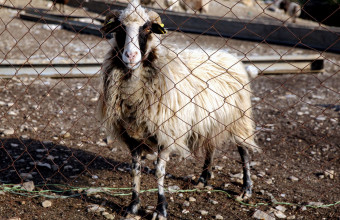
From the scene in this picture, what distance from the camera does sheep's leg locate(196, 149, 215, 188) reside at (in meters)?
4.09

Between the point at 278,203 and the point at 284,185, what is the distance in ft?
1.39

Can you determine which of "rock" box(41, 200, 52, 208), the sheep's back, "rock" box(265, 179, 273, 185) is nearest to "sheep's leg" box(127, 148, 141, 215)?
the sheep's back

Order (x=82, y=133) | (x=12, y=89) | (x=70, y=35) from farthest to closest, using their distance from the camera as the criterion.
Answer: (x=70, y=35), (x=12, y=89), (x=82, y=133)

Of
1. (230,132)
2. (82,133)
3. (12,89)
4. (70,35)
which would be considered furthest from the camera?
(70,35)

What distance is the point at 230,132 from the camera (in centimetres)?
397

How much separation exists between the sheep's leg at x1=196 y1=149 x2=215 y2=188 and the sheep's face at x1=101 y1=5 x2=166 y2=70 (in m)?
1.37

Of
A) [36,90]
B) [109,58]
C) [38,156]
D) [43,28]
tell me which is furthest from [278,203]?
[43,28]

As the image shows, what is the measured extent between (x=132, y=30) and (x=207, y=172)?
167cm

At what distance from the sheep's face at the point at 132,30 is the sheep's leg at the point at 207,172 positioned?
1.37 meters

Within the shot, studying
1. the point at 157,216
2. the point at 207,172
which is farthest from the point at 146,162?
the point at 157,216

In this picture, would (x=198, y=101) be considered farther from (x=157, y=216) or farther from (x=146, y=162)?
(x=146, y=162)

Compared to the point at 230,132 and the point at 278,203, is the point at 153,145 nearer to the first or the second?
the point at 230,132

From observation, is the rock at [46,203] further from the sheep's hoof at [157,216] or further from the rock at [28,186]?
the sheep's hoof at [157,216]

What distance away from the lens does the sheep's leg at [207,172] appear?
4.09 meters
